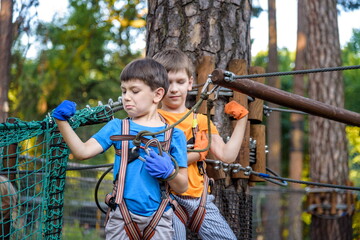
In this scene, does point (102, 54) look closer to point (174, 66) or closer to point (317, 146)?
point (317, 146)

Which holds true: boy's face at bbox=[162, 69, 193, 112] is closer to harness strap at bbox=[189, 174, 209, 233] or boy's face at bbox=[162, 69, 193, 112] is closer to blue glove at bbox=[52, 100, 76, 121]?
harness strap at bbox=[189, 174, 209, 233]

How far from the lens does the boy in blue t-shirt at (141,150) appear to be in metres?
2.34

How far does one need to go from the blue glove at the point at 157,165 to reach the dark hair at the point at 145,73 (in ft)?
1.06

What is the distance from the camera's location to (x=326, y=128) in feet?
25.4

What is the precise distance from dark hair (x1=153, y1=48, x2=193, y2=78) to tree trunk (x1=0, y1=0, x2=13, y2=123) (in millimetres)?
4813

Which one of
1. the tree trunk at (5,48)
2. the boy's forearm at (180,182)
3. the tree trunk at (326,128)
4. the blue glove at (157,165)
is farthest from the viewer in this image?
the tree trunk at (5,48)

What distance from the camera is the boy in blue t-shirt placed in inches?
92.1

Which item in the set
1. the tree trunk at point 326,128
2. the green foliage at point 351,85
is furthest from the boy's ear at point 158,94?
the green foliage at point 351,85

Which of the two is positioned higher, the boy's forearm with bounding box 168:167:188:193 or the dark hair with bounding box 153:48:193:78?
the dark hair with bounding box 153:48:193:78

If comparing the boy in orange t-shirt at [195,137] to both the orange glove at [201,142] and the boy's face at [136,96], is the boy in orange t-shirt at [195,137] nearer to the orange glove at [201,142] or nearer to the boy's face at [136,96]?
the orange glove at [201,142]

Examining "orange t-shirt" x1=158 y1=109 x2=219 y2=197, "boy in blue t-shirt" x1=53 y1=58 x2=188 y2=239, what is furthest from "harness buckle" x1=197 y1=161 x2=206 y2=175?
"boy in blue t-shirt" x1=53 y1=58 x2=188 y2=239

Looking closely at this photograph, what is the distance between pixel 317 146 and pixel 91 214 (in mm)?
3186

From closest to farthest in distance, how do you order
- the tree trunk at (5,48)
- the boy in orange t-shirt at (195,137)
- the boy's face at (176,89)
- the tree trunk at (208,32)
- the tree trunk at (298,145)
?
the boy in orange t-shirt at (195,137), the boy's face at (176,89), the tree trunk at (208,32), the tree trunk at (5,48), the tree trunk at (298,145)

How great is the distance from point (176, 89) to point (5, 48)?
529cm
